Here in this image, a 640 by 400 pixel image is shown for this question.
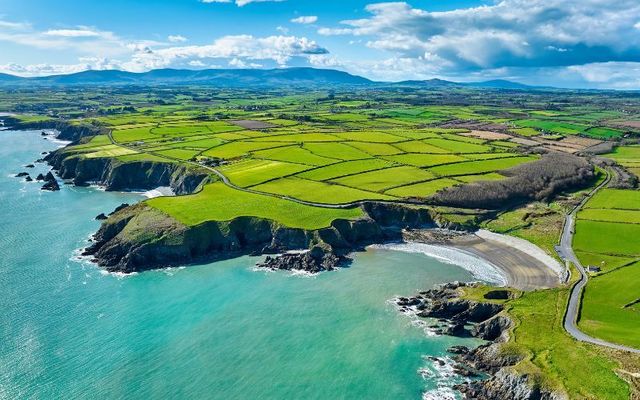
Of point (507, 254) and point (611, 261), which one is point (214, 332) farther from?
point (611, 261)

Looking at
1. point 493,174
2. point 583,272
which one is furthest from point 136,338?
point 493,174

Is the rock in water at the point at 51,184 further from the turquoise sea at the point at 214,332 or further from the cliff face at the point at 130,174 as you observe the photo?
the turquoise sea at the point at 214,332

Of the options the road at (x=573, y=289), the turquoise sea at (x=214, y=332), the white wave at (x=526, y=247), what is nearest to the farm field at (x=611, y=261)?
the road at (x=573, y=289)

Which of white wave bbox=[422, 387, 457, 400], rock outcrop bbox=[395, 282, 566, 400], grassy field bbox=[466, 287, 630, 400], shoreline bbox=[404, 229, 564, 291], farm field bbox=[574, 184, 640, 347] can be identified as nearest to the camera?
grassy field bbox=[466, 287, 630, 400]

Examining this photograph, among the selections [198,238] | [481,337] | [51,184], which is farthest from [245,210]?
[51,184]

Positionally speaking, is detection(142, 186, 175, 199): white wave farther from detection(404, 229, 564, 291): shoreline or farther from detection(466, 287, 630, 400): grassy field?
detection(466, 287, 630, 400): grassy field

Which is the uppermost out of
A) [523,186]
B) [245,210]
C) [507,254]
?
[523,186]

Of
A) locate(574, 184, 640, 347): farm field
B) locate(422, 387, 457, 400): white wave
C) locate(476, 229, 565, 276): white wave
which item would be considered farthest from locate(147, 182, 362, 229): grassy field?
locate(422, 387, 457, 400): white wave
